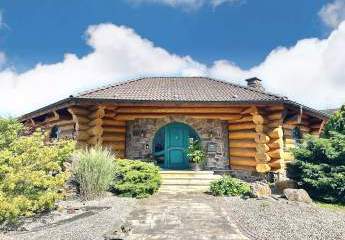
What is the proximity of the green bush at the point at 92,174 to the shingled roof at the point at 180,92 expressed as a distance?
3172mm

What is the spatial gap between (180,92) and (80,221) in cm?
789

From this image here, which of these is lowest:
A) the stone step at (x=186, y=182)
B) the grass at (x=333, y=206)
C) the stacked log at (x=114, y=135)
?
the grass at (x=333, y=206)

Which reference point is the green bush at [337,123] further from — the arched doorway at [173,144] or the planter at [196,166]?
the arched doorway at [173,144]

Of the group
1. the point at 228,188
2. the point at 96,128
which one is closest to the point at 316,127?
the point at 228,188

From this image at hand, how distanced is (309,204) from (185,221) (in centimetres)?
387

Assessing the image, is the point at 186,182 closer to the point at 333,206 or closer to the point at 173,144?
the point at 173,144

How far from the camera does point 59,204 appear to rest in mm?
8500

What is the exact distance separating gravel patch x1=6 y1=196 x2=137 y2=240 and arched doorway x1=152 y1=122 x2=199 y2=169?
15.1 feet

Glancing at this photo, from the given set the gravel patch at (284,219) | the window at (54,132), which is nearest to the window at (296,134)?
the gravel patch at (284,219)

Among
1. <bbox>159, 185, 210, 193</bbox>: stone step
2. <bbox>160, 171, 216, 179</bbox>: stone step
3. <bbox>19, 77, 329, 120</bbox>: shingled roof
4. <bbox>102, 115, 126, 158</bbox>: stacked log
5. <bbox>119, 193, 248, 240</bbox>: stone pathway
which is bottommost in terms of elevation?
<bbox>119, 193, 248, 240</bbox>: stone pathway

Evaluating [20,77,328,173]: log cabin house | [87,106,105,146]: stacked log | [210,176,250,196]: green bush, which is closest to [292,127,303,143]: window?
[20,77,328,173]: log cabin house

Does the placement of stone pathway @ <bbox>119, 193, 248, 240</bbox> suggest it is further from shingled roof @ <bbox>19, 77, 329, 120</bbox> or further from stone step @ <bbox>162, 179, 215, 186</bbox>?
shingled roof @ <bbox>19, 77, 329, 120</bbox>

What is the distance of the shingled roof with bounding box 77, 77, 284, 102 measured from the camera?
11981mm

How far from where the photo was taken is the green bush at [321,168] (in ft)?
31.1
